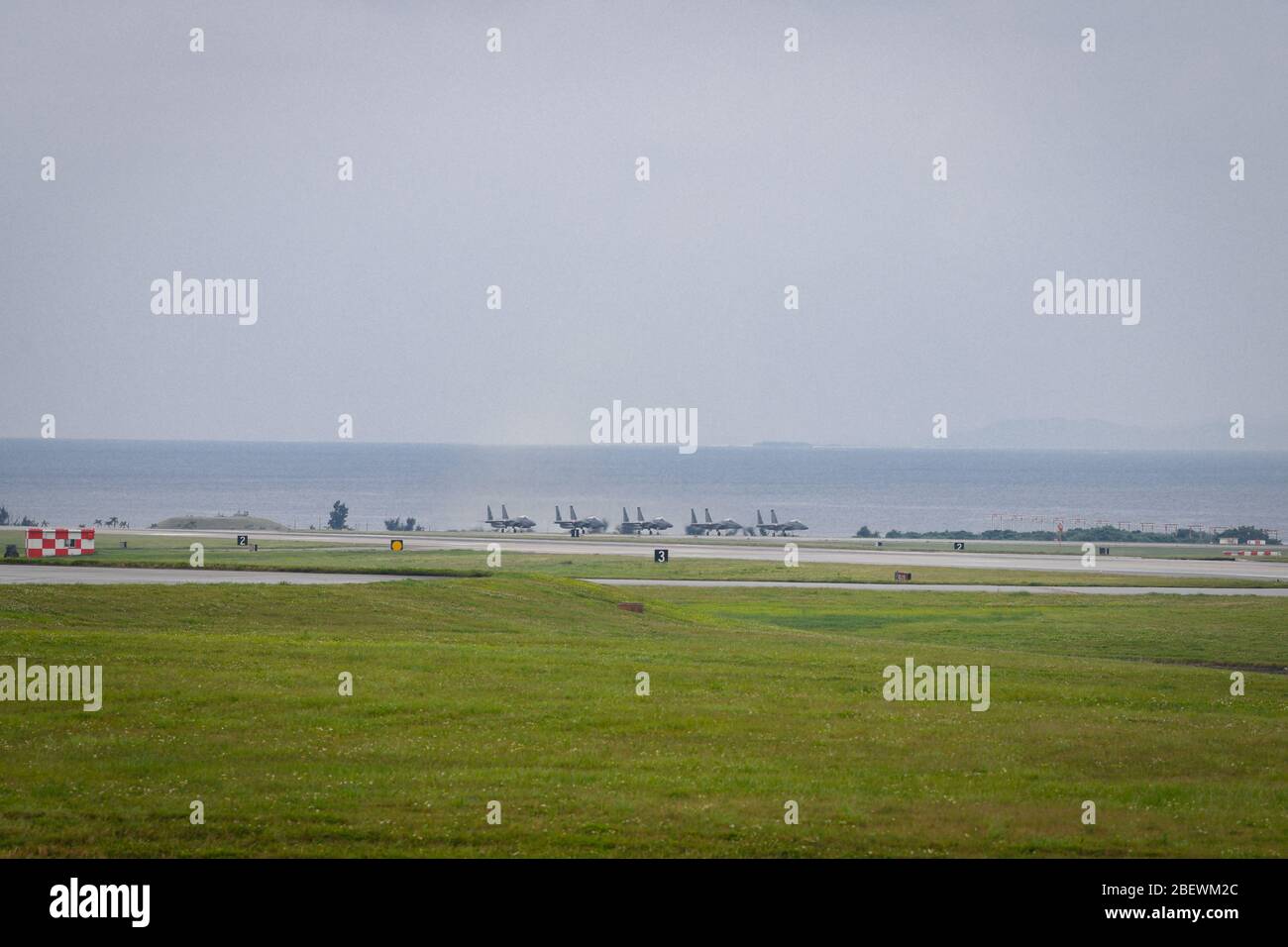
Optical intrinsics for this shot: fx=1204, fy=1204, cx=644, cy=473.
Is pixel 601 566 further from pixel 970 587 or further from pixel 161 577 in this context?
pixel 161 577

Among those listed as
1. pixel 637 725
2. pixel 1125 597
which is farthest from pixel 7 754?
pixel 1125 597

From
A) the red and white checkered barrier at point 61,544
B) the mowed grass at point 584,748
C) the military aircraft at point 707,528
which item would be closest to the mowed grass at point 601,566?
the red and white checkered barrier at point 61,544

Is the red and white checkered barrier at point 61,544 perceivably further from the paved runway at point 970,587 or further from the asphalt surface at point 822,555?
the paved runway at point 970,587

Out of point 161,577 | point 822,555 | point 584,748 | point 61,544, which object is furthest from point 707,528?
point 584,748

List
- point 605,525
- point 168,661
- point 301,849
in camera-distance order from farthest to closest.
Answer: point 605,525 < point 168,661 < point 301,849

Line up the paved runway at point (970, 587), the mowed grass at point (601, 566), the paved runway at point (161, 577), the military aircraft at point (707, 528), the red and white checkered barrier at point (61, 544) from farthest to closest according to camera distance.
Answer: the military aircraft at point (707, 528), the mowed grass at point (601, 566), the paved runway at point (970, 587), the red and white checkered barrier at point (61, 544), the paved runway at point (161, 577)

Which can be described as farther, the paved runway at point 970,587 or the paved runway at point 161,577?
the paved runway at point 970,587

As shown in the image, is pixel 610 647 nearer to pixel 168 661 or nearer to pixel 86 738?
pixel 168 661
